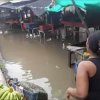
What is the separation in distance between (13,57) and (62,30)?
4238mm

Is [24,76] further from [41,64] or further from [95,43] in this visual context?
[95,43]

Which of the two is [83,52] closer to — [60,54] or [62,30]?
[60,54]

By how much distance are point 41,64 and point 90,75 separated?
8.05 metres

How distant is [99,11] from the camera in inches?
392

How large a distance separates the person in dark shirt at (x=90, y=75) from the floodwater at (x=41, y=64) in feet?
14.3

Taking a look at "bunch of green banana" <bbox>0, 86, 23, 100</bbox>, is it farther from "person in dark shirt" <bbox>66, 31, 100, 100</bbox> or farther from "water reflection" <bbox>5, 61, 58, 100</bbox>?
"water reflection" <bbox>5, 61, 58, 100</bbox>

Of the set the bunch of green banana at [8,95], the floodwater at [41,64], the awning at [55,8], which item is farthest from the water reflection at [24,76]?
the awning at [55,8]

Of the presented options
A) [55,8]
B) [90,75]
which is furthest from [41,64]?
[90,75]

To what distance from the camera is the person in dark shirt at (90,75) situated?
8.21ft

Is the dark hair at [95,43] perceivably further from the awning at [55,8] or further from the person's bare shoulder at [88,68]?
the awning at [55,8]

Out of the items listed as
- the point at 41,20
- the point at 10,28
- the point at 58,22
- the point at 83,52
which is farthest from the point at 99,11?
the point at 10,28

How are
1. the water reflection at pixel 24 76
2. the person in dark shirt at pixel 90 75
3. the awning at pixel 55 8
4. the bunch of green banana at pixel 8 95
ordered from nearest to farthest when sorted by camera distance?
the person in dark shirt at pixel 90 75, the bunch of green banana at pixel 8 95, the water reflection at pixel 24 76, the awning at pixel 55 8

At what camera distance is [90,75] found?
2.52m

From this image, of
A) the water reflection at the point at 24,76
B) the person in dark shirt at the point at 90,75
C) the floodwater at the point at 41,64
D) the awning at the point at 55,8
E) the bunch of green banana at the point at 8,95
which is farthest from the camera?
the awning at the point at 55,8
